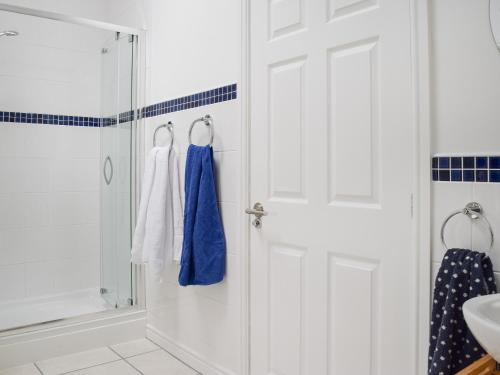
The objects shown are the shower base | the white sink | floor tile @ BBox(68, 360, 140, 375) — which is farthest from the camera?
the shower base

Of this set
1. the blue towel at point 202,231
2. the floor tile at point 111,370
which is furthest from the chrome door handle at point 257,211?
the floor tile at point 111,370

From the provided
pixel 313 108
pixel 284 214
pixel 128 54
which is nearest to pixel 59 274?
pixel 128 54

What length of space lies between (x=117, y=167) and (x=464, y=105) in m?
2.29

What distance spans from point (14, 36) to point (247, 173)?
6.89 ft

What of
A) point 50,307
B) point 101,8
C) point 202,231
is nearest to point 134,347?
point 50,307

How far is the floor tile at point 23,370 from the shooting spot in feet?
7.61

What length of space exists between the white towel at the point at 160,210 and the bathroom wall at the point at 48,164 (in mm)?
1104

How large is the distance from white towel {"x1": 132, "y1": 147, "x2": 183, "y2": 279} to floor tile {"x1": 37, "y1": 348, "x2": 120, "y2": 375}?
61 centimetres

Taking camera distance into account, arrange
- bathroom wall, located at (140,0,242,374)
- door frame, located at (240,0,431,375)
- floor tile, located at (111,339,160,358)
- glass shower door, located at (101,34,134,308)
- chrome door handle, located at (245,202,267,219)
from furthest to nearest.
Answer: glass shower door, located at (101,34,134,308) → floor tile, located at (111,339,160,358) → bathroom wall, located at (140,0,242,374) → chrome door handle, located at (245,202,267,219) → door frame, located at (240,0,431,375)

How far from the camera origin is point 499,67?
3.99 feet

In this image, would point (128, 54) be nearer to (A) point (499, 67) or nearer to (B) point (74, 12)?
(B) point (74, 12)

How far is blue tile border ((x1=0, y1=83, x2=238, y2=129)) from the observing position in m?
2.18

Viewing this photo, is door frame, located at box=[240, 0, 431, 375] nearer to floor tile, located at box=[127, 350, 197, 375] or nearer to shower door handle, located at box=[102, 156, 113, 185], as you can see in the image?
floor tile, located at box=[127, 350, 197, 375]

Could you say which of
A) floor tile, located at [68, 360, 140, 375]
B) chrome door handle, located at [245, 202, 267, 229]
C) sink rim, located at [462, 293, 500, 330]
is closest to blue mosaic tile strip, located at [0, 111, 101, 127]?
floor tile, located at [68, 360, 140, 375]
